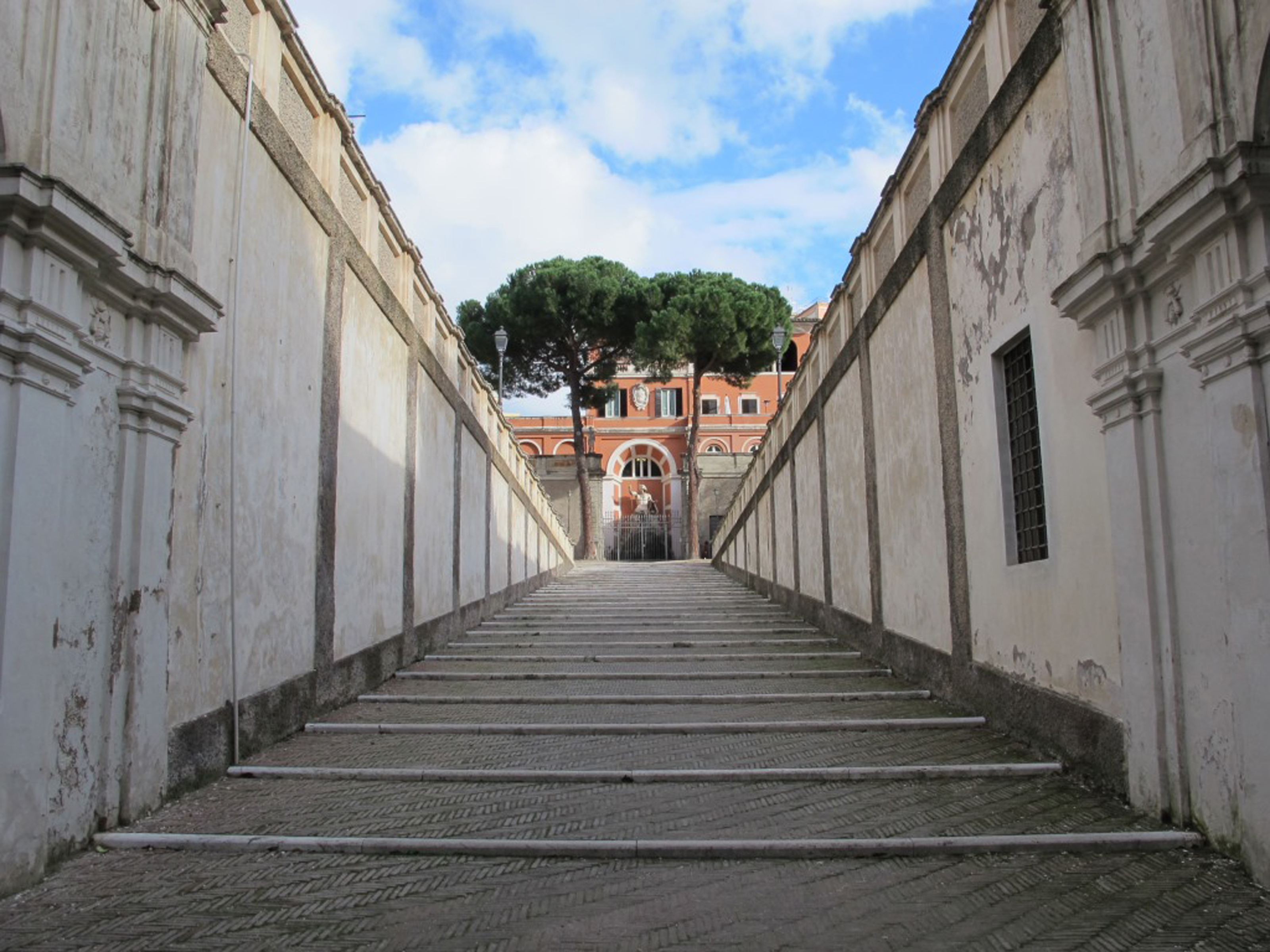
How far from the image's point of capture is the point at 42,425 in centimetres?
378

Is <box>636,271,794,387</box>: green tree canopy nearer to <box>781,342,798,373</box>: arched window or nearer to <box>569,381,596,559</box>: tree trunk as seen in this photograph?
<box>569,381,596,559</box>: tree trunk

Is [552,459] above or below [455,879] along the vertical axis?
above

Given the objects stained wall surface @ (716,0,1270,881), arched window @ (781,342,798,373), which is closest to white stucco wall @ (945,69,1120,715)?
stained wall surface @ (716,0,1270,881)

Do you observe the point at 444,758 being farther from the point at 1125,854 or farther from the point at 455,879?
the point at 1125,854

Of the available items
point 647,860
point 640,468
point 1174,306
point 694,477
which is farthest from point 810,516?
point 640,468

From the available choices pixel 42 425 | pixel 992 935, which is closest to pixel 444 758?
pixel 42 425

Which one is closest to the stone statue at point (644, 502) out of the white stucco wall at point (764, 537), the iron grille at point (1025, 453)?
the white stucco wall at point (764, 537)

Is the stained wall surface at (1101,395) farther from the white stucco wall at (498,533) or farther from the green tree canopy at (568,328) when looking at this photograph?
the green tree canopy at (568,328)

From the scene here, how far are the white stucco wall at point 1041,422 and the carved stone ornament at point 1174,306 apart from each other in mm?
637

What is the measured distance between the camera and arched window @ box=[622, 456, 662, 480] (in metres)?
50.8

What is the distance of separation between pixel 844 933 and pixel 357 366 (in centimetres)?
651

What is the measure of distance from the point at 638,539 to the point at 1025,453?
120ft

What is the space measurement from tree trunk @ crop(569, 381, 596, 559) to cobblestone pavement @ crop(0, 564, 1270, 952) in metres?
30.2

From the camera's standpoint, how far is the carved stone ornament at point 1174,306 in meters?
4.05
